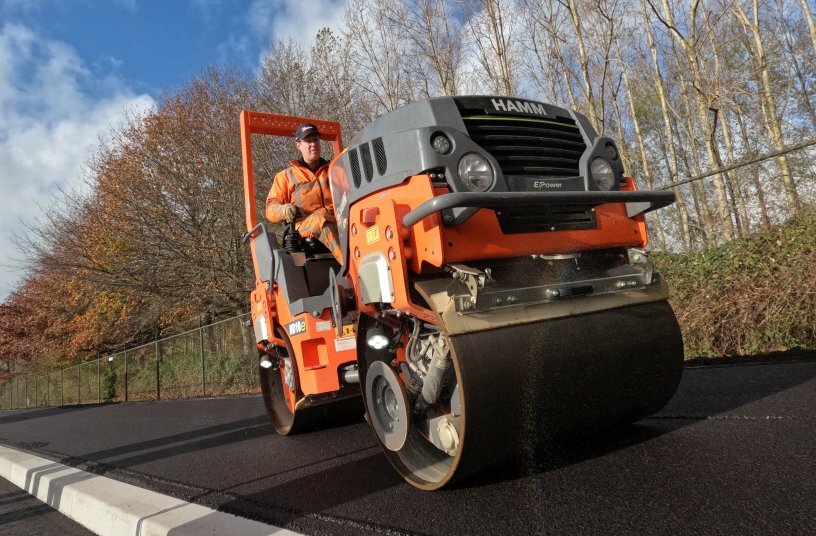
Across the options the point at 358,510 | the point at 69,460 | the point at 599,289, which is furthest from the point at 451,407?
the point at 69,460

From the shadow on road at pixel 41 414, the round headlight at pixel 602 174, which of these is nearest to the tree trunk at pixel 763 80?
the round headlight at pixel 602 174

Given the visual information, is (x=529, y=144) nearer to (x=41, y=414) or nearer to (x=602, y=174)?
(x=602, y=174)

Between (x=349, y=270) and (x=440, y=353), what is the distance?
937 millimetres

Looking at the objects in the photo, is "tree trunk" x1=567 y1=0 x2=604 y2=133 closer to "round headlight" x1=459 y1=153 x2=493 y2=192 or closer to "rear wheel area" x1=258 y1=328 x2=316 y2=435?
"rear wheel area" x1=258 y1=328 x2=316 y2=435

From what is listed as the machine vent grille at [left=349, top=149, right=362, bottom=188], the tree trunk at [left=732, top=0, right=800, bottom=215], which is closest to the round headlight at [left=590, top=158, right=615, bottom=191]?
the machine vent grille at [left=349, top=149, right=362, bottom=188]

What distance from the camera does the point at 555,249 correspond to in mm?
2723

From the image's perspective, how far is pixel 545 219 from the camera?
9.09ft

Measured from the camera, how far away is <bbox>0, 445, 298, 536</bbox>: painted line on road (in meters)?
2.72

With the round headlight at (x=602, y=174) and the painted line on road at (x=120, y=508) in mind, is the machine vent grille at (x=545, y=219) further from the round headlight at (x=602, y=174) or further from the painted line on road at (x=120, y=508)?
the painted line on road at (x=120, y=508)

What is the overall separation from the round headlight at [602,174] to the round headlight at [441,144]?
2.84ft

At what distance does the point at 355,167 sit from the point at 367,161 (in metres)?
0.14

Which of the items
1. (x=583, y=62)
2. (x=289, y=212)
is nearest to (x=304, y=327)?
(x=289, y=212)

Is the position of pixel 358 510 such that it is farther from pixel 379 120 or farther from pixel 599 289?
pixel 379 120

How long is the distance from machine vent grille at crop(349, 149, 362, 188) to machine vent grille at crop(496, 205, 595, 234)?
A: 2.78ft
